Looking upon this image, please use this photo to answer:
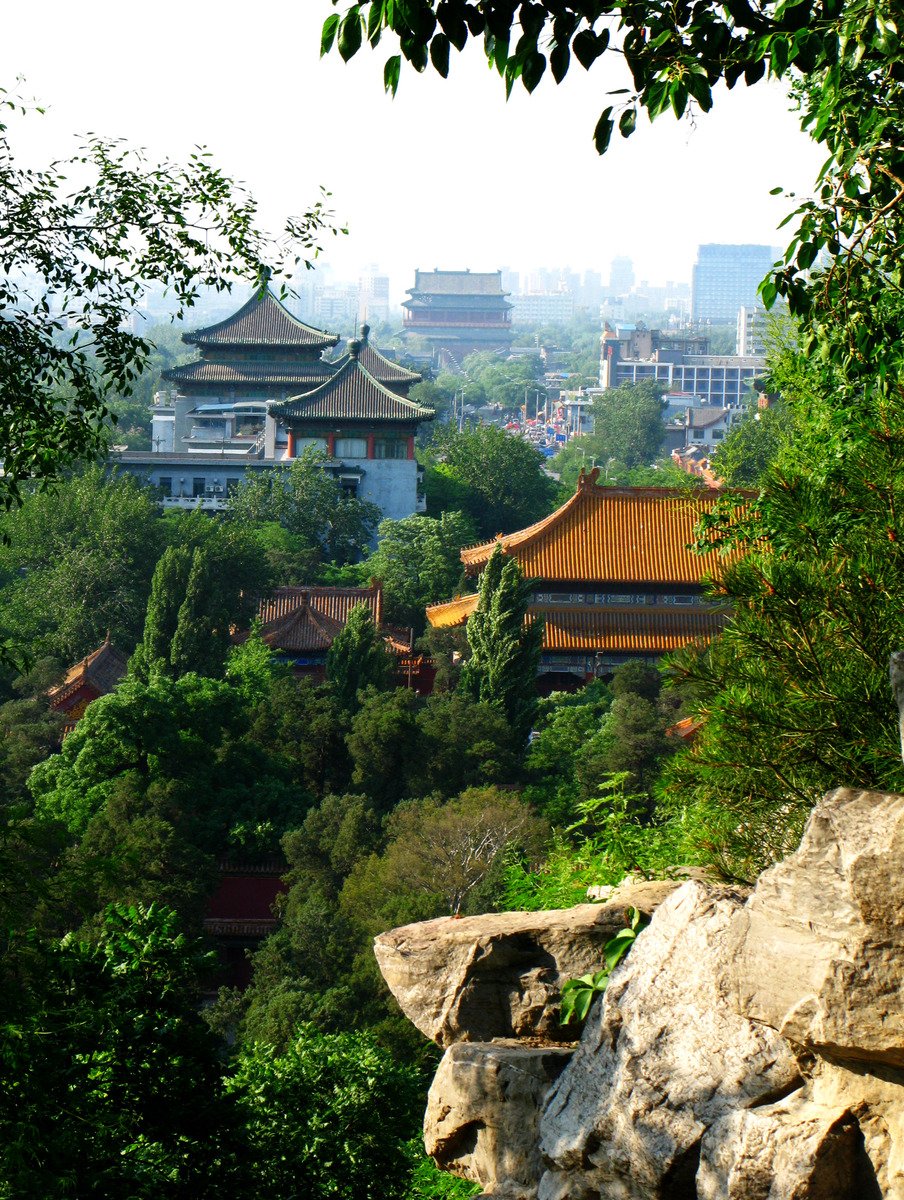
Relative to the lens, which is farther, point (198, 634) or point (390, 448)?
point (390, 448)

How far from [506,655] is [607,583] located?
4994 mm

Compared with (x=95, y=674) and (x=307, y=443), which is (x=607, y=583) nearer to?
(x=95, y=674)

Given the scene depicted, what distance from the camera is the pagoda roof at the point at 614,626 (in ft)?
92.8

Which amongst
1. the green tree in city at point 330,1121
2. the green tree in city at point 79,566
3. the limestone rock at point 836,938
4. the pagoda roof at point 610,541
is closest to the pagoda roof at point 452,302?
the green tree in city at point 79,566

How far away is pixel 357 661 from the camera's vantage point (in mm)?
24500

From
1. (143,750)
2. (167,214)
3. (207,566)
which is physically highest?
(167,214)

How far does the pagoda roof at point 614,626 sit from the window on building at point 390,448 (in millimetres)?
13995

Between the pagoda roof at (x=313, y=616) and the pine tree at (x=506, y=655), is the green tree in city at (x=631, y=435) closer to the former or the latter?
the pagoda roof at (x=313, y=616)

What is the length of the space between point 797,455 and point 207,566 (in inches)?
787

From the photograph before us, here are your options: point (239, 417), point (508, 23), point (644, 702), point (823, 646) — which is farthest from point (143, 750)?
point (239, 417)

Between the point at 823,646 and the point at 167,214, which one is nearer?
the point at 823,646

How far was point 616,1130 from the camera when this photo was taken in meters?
5.73

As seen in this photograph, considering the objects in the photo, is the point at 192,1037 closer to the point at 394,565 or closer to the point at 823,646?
the point at 823,646

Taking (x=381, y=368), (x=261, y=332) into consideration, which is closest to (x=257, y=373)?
(x=261, y=332)
